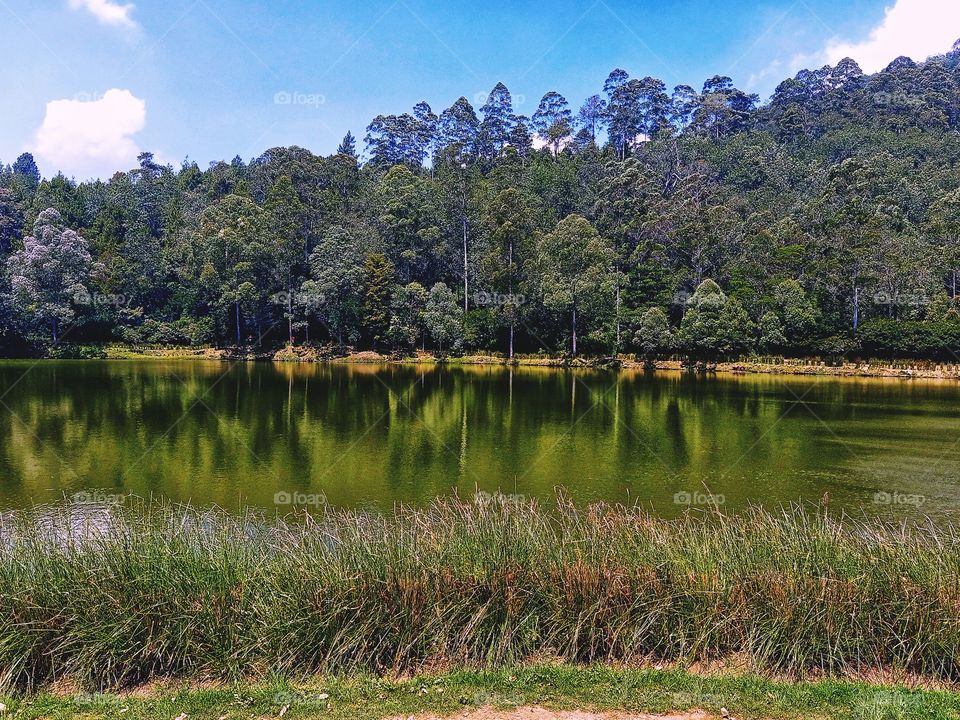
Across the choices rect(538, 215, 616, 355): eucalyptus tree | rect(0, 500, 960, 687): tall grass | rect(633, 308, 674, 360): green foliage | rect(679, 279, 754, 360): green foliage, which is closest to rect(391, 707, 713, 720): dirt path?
rect(0, 500, 960, 687): tall grass

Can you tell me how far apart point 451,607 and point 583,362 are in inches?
2127

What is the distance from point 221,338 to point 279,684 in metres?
70.7

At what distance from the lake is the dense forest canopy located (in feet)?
56.4

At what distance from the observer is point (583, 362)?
197 ft

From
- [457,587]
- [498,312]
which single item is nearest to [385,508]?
[457,587]

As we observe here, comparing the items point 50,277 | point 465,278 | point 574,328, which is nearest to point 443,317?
point 465,278

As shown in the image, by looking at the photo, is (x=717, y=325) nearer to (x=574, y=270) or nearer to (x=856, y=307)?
(x=856, y=307)

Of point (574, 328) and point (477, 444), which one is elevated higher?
point (574, 328)

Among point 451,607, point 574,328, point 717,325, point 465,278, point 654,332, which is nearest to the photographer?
point 451,607

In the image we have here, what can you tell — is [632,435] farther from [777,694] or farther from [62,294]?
[62,294]

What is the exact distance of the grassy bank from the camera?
18.2 feet

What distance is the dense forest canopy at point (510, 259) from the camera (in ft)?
188

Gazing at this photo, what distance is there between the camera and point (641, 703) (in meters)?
5.68

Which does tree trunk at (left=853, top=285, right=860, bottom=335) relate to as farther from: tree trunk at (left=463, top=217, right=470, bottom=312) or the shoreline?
tree trunk at (left=463, top=217, right=470, bottom=312)
